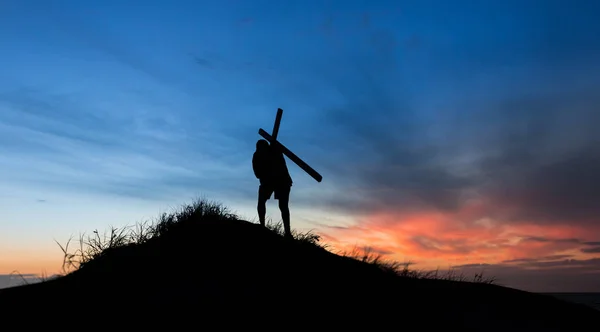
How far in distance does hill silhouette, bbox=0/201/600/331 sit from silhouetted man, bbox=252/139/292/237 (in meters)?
0.83

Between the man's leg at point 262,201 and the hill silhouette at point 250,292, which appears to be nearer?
the hill silhouette at point 250,292

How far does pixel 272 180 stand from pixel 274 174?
166 mm

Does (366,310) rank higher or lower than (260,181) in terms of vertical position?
lower

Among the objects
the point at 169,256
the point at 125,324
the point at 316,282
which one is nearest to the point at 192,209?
the point at 169,256

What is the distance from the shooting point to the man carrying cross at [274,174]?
46.7 ft

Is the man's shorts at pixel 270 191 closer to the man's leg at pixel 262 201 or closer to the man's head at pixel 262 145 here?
the man's leg at pixel 262 201

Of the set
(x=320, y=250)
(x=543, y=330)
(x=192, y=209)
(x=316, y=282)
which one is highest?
(x=192, y=209)

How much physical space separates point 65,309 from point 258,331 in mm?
3540

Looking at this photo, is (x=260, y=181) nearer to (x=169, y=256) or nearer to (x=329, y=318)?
(x=169, y=256)

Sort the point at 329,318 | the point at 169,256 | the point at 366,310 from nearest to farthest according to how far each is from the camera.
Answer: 1. the point at 329,318
2. the point at 366,310
3. the point at 169,256

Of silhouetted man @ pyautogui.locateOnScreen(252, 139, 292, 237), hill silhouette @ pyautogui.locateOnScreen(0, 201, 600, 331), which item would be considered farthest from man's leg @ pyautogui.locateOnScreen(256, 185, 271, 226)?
hill silhouette @ pyautogui.locateOnScreen(0, 201, 600, 331)

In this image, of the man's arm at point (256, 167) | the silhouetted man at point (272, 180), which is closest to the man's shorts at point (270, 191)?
the silhouetted man at point (272, 180)

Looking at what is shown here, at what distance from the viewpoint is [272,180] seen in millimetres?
14188

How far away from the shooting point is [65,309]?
9352 millimetres
